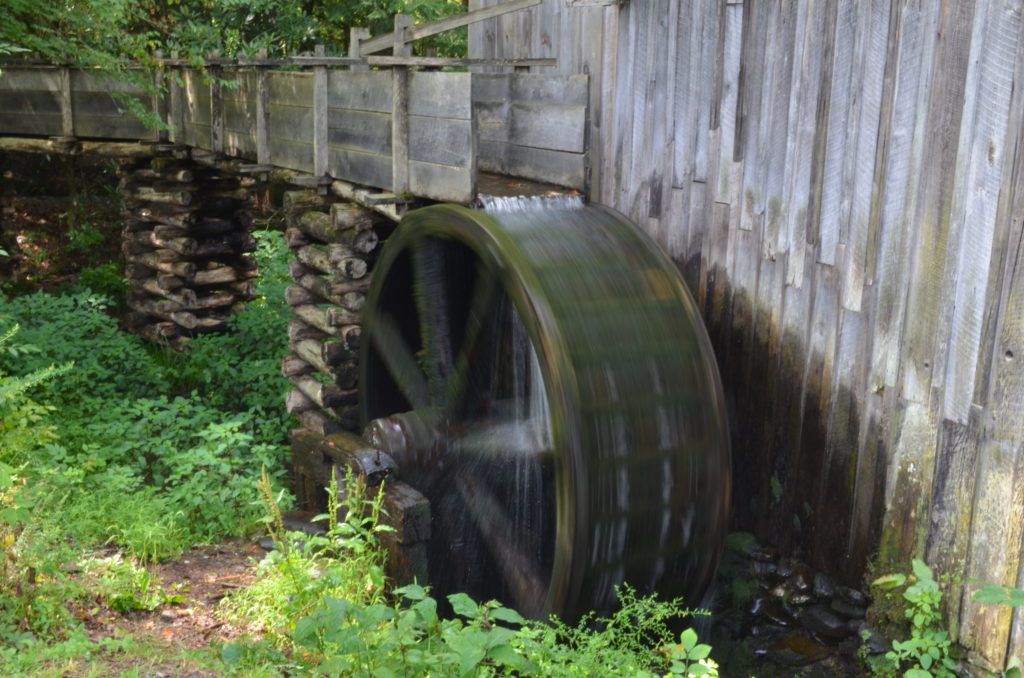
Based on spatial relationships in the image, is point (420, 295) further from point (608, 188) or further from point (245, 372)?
point (245, 372)

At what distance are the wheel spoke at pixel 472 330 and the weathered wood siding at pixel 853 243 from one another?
83 cm

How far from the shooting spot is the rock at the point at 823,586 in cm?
424

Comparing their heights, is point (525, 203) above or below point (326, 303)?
above

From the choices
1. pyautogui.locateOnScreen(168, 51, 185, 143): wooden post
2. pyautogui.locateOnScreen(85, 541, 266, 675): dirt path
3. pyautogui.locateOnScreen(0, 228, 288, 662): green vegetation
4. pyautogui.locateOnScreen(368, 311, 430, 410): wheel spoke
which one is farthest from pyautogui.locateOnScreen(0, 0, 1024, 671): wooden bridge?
pyautogui.locateOnScreen(168, 51, 185, 143): wooden post

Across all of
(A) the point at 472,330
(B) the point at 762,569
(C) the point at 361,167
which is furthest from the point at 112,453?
(B) the point at 762,569

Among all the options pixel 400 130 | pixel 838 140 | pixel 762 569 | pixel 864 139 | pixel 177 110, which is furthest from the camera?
pixel 177 110

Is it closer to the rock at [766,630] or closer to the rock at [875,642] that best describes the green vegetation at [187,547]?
the rock at [766,630]

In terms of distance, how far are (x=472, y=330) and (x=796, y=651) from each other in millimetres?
2418

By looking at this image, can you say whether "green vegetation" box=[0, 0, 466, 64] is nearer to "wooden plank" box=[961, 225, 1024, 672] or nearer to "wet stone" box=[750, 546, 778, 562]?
"wet stone" box=[750, 546, 778, 562]

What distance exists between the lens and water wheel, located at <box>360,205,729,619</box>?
14.5ft

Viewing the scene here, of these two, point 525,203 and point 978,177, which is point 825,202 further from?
point 525,203

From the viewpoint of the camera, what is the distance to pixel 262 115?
7.28m

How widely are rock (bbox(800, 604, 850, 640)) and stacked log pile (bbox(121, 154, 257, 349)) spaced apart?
23.1 ft

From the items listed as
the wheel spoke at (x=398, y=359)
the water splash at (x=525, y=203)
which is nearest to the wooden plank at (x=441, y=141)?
the water splash at (x=525, y=203)
